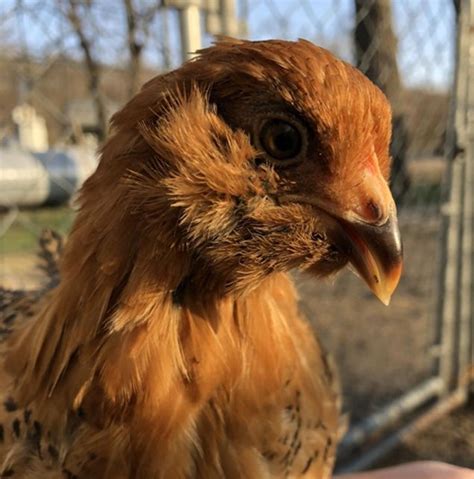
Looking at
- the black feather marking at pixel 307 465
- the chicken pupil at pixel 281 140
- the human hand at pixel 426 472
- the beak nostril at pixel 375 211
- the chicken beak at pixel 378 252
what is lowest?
the human hand at pixel 426 472

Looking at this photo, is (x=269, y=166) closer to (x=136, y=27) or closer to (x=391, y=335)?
(x=136, y=27)

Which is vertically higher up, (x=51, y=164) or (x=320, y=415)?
(x=51, y=164)

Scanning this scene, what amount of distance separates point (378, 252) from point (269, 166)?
0.69ft

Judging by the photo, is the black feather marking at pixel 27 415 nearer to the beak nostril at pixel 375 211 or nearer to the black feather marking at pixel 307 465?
the black feather marking at pixel 307 465

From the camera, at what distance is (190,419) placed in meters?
0.99

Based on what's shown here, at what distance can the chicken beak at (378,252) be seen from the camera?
870 mm

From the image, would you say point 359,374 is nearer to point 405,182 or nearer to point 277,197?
point 405,182

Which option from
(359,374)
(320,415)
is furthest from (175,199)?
(359,374)

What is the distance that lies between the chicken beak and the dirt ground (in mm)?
1330

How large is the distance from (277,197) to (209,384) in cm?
34

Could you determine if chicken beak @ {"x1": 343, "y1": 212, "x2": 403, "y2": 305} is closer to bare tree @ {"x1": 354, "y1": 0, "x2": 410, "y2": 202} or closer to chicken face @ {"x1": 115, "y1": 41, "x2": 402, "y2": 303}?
chicken face @ {"x1": 115, "y1": 41, "x2": 402, "y2": 303}

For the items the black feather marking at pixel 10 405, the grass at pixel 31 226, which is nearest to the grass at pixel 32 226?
the grass at pixel 31 226

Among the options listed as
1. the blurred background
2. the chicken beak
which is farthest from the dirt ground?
the chicken beak

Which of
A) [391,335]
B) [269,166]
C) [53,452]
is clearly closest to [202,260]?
[269,166]
